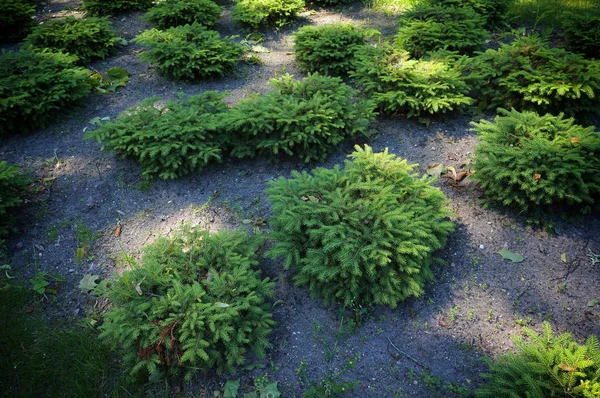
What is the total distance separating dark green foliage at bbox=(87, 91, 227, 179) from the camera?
446 cm

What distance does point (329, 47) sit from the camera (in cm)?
593

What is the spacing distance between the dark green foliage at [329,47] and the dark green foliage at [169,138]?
6.48ft

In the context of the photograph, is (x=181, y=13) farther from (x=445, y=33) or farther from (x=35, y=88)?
(x=445, y=33)

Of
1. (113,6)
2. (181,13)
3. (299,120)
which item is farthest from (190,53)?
(113,6)

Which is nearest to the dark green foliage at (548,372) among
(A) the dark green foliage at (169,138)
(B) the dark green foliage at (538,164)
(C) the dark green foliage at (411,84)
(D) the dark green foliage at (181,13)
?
(B) the dark green foliage at (538,164)

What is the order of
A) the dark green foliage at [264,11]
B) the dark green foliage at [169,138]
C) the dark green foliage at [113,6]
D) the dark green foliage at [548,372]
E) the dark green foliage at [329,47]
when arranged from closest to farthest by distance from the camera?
the dark green foliage at [548,372]
the dark green foliage at [169,138]
the dark green foliage at [329,47]
the dark green foliage at [264,11]
the dark green foliage at [113,6]

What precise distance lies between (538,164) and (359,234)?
1.89 metres

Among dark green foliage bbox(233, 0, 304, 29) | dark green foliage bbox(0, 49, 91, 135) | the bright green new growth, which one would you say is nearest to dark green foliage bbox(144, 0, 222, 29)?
dark green foliage bbox(233, 0, 304, 29)

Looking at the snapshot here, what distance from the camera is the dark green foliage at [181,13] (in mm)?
6948

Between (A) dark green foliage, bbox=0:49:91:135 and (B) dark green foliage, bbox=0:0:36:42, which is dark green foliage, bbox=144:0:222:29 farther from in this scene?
(B) dark green foliage, bbox=0:0:36:42

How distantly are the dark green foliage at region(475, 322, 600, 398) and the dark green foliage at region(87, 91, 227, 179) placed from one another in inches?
130

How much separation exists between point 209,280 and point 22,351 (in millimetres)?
1750

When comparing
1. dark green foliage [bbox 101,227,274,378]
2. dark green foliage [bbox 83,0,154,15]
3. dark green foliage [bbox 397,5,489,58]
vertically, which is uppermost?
dark green foliage [bbox 397,5,489,58]

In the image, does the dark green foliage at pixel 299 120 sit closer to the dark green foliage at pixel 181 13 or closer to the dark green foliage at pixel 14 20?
the dark green foliage at pixel 181 13
